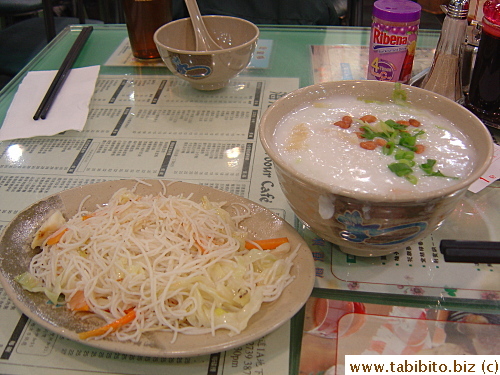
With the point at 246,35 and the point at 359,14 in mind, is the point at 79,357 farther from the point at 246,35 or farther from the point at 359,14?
the point at 359,14

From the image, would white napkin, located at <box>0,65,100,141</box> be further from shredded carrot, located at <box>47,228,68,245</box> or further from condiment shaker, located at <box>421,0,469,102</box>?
condiment shaker, located at <box>421,0,469,102</box>

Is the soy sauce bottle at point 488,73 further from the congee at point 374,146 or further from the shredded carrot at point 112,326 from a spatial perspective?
the shredded carrot at point 112,326

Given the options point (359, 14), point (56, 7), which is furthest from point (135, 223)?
point (56, 7)

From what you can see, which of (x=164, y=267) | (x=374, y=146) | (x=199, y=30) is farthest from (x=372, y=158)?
(x=199, y=30)

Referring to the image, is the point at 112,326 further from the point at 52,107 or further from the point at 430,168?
the point at 52,107

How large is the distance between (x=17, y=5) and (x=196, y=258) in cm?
287

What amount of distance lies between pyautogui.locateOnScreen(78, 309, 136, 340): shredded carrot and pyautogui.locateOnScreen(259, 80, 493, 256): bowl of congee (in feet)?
1.22

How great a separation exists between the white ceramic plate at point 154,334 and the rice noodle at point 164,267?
2 centimetres

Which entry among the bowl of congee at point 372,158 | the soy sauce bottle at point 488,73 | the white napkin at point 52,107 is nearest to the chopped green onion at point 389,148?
the bowl of congee at point 372,158

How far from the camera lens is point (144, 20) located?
1731 mm

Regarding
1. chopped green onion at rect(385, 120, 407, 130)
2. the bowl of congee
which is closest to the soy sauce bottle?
the bowl of congee

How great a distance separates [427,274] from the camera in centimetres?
93

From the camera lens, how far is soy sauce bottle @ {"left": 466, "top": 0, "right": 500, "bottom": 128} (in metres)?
1.19

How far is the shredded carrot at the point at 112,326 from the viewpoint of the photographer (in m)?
0.74
